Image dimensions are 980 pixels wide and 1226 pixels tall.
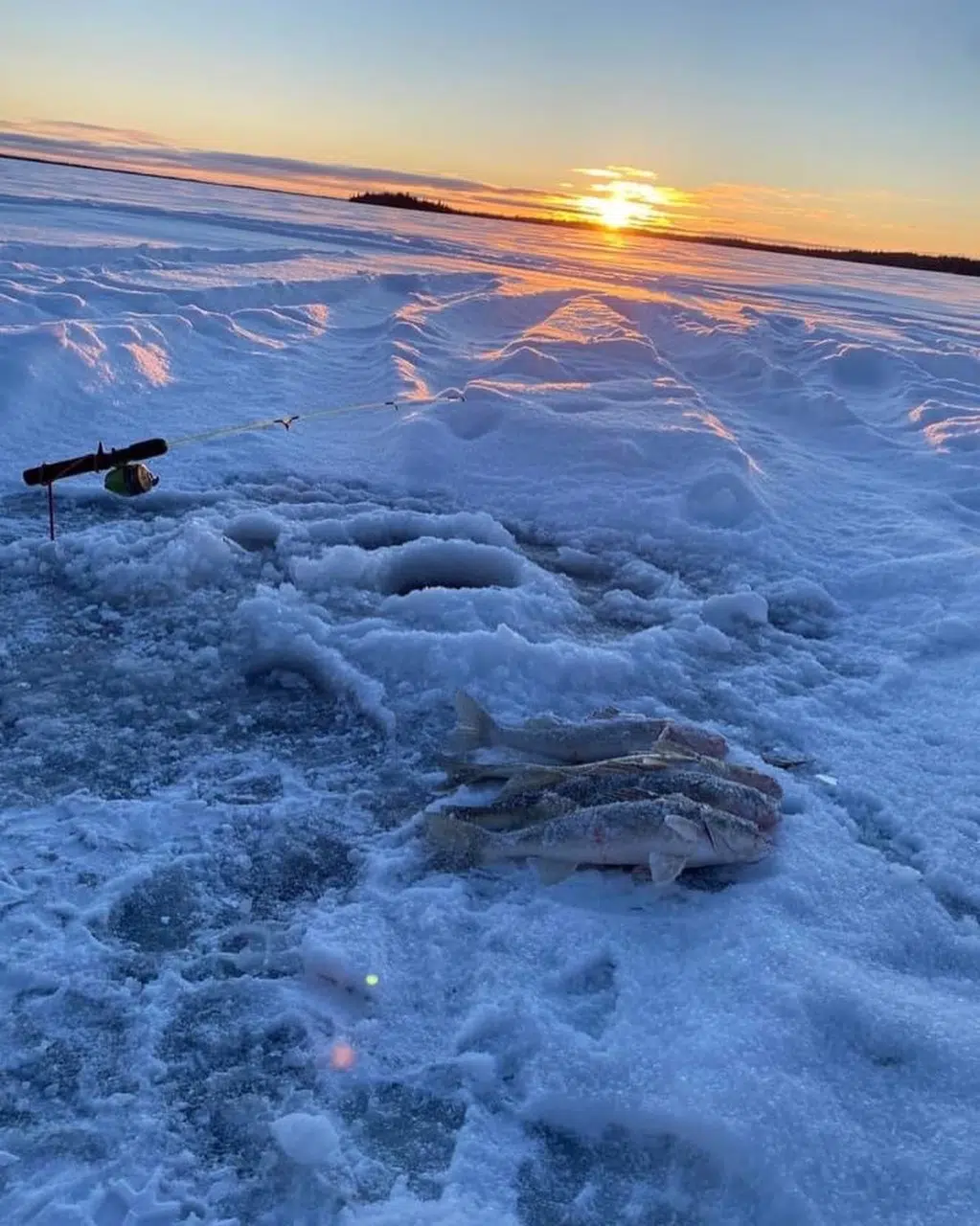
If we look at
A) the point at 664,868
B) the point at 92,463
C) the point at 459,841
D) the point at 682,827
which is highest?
the point at 92,463

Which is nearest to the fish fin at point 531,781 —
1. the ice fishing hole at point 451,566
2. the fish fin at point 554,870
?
the fish fin at point 554,870

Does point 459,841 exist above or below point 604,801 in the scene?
below

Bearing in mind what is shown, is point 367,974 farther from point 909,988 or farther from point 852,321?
point 852,321

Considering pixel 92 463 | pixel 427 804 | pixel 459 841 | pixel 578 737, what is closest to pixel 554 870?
pixel 459 841

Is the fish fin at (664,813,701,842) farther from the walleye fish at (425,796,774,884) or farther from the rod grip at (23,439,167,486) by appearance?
the rod grip at (23,439,167,486)

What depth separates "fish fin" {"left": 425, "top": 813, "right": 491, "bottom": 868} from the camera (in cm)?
334

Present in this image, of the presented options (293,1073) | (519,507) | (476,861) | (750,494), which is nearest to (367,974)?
(293,1073)

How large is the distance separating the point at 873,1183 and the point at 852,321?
17.4m

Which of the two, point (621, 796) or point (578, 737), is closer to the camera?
point (621, 796)

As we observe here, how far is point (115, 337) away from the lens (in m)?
9.12

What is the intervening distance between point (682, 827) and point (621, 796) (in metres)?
0.28

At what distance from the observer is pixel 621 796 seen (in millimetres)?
3410

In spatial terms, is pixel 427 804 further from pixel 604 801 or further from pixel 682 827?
pixel 682 827

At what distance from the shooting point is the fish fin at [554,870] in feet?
10.6
